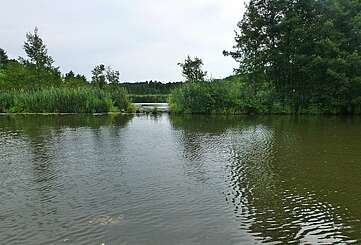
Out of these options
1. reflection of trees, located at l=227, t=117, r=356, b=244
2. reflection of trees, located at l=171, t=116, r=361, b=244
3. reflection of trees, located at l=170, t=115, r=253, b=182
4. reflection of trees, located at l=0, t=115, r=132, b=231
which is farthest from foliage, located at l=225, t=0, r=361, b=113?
reflection of trees, located at l=227, t=117, r=356, b=244

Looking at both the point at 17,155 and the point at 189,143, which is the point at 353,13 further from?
the point at 17,155

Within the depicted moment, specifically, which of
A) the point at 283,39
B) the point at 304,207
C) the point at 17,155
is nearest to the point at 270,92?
the point at 283,39

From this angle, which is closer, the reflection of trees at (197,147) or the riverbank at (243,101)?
the reflection of trees at (197,147)

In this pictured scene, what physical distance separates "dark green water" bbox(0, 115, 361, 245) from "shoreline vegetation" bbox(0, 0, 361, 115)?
70.4ft

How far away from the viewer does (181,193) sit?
10062mm

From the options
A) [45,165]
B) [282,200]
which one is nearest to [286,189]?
[282,200]

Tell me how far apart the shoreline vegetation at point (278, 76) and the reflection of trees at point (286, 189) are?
2106 cm

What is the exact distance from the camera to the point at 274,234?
283 inches

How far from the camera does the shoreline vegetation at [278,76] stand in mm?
37375

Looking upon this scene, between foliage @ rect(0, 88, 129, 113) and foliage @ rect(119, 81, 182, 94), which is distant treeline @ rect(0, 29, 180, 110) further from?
foliage @ rect(119, 81, 182, 94)

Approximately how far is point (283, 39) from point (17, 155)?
102ft

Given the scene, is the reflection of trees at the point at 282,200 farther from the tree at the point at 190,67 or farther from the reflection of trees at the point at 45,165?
the tree at the point at 190,67

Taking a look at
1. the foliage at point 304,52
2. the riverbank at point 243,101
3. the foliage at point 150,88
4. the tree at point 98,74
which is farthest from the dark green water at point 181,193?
the foliage at point 150,88

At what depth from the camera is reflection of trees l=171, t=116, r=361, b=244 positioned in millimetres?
7395
